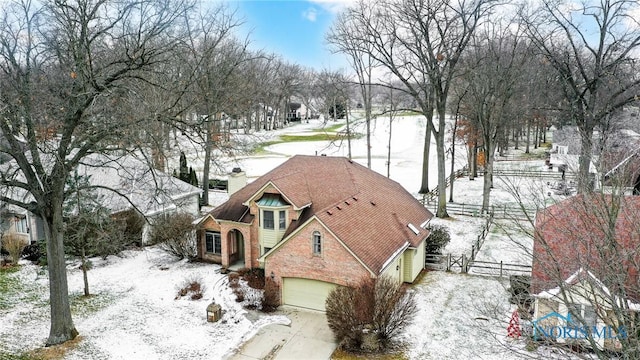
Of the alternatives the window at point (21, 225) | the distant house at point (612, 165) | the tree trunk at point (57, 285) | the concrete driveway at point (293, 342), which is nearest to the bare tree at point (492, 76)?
the distant house at point (612, 165)

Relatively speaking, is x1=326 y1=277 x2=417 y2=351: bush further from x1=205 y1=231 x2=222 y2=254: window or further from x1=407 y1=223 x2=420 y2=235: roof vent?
x1=205 y1=231 x2=222 y2=254: window

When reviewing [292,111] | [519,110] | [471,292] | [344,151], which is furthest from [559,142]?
[292,111]

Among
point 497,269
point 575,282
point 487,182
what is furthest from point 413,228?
point 487,182

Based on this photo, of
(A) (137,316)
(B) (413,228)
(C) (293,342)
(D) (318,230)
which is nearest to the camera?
(C) (293,342)

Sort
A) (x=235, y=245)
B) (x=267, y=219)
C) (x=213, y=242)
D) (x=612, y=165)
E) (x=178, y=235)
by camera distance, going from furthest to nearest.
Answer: (x=213, y=242)
(x=178, y=235)
(x=235, y=245)
(x=267, y=219)
(x=612, y=165)

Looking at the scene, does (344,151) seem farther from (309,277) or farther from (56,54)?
(56,54)

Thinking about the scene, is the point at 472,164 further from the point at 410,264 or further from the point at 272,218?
the point at 272,218
